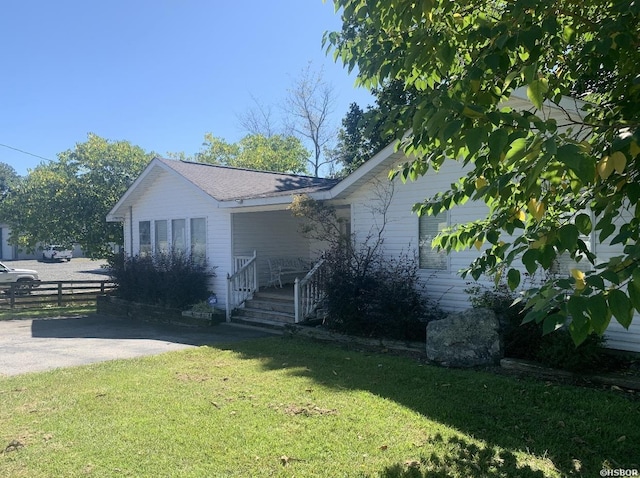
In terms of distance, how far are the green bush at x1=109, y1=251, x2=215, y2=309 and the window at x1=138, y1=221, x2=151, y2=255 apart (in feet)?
2.10

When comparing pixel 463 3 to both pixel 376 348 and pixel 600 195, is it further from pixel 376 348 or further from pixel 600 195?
pixel 376 348

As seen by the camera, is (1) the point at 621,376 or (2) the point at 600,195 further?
(1) the point at 621,376

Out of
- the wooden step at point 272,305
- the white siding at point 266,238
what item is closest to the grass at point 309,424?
the wooden step at point 272,305

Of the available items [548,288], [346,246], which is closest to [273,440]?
[548,288]

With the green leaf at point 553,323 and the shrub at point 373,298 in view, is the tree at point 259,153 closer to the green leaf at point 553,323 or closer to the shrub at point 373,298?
the shrub at point 373,298

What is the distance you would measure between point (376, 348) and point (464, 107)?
269 inches

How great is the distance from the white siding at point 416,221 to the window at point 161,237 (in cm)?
735

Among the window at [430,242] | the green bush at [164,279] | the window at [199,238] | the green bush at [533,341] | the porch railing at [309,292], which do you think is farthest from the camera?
the window at [199,238]

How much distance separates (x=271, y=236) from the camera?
14172mm

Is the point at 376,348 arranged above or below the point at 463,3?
below

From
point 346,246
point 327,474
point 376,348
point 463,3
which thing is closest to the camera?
point 463,3

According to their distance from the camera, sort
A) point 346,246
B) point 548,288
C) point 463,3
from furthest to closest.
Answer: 1. point 346,246
2. point 463,3
3. point 548,288

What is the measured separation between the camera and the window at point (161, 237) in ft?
50.7

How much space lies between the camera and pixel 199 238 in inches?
565
